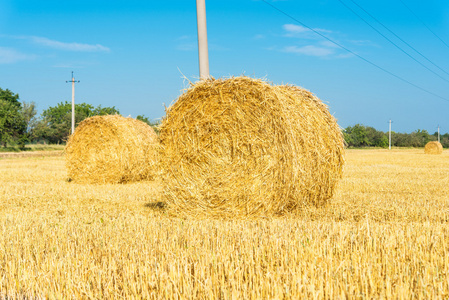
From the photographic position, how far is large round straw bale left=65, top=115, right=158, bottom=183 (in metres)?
12.9

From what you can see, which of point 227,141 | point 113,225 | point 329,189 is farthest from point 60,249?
point 329,189

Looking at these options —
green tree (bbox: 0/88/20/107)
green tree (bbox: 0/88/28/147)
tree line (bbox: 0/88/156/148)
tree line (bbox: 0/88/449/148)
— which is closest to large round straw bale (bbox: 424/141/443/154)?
tree line (bbox: 0/88/449/148)

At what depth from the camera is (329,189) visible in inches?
300

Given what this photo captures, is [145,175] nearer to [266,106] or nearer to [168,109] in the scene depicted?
[168,109]

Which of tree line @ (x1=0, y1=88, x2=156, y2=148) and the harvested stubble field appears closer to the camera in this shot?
the harvested stubble field

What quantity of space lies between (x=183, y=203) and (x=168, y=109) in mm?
1746

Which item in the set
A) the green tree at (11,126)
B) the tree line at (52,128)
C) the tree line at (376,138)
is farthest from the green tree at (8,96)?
the tree line at (376,138)

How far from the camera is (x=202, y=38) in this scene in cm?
938

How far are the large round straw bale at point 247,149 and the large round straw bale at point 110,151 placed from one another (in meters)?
5.10

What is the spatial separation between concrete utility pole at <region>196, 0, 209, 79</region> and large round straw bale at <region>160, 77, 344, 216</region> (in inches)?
60.8

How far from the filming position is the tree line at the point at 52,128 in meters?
45.7

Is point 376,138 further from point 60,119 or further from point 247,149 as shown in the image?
point 247,149

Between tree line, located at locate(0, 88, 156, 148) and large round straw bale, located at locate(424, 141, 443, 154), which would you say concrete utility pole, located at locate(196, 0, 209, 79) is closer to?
tree line, located at locate(0, 88, 156, 148)

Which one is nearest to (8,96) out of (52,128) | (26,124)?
(52,128)
